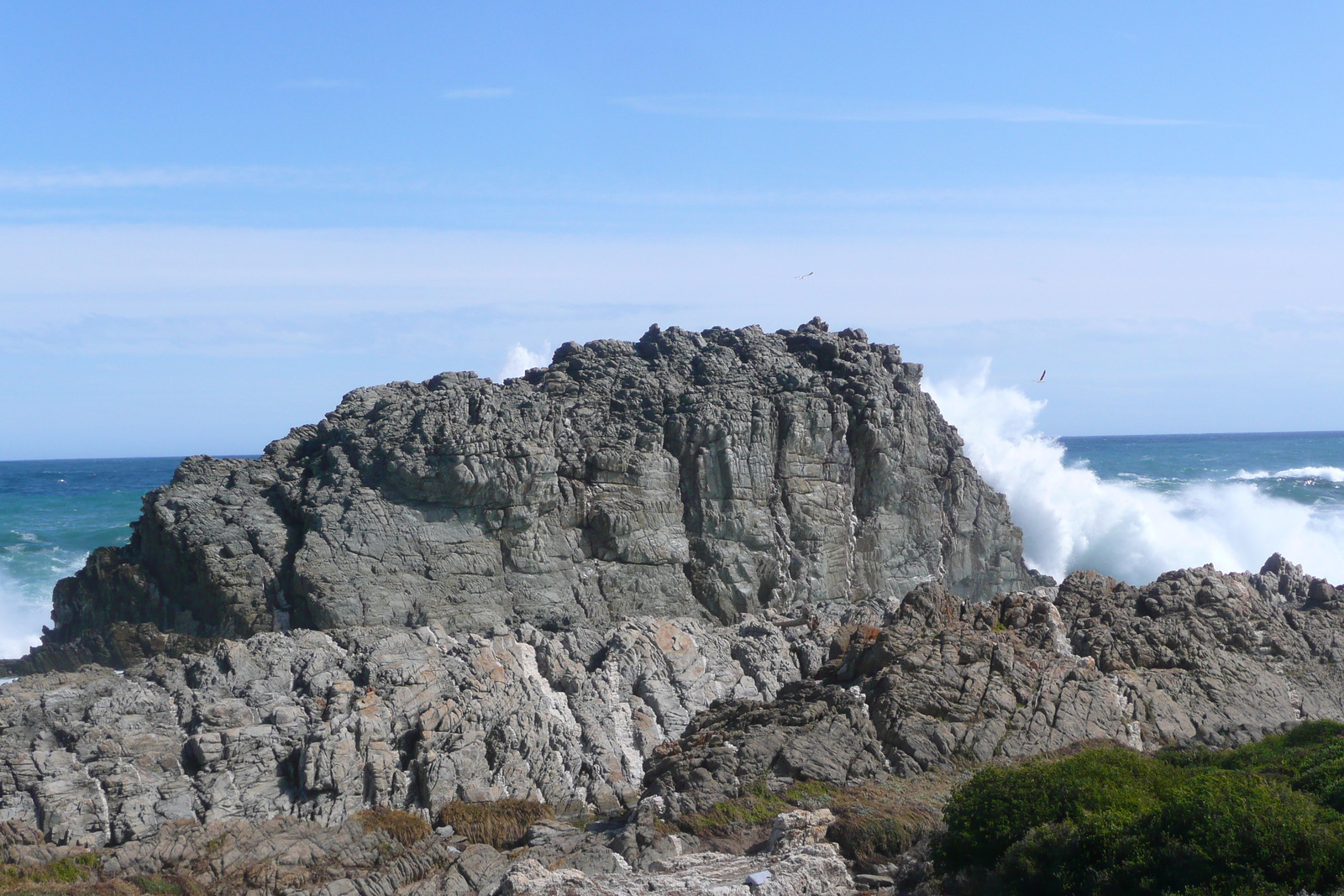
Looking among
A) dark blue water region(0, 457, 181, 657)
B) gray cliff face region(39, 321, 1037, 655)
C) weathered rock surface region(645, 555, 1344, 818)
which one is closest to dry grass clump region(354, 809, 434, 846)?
weathered rock surface region(645, 555, 1344, 818)

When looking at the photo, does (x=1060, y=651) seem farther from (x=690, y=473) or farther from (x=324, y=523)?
(x=324, y=523)

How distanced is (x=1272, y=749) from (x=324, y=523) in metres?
20.5

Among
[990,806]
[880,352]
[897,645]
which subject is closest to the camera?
[990,806]

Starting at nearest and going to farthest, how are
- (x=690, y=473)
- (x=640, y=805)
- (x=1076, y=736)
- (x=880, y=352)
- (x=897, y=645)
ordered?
(x=640, y=805)
(x=1076, y=736)
(x=897, y=645)
(x=690, y=473)
(x=880, y=352)

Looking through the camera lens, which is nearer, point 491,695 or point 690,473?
point 491,695

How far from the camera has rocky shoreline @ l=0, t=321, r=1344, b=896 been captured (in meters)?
19.2

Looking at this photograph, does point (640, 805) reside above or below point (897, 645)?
below

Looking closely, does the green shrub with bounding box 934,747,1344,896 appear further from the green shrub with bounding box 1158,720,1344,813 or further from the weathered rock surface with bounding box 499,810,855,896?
the weathered rock surface with bounding box 499,810,855,896

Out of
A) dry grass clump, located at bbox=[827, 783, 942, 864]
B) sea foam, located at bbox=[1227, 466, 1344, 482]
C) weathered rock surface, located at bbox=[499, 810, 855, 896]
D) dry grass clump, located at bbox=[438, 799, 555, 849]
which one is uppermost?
sea foam, located at bbox=[1227, 466, 1344, 482]

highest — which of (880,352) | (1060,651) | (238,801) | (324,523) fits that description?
(880,352)

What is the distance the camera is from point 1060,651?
2538 cm

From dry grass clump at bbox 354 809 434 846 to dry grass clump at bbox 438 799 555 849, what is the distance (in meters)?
0.52

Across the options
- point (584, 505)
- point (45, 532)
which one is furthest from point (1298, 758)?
point (45, 532)

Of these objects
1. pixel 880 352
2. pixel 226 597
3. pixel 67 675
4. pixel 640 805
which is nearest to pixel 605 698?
pixel 640 805
